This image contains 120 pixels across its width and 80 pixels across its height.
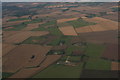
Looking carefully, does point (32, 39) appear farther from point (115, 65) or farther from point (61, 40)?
point (115, 65)

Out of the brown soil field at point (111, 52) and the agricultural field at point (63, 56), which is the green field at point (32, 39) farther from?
the brown soil field at point (111, 52)

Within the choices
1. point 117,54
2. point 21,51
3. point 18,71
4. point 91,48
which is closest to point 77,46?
point 91,48

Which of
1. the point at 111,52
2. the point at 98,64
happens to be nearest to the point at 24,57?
the point at 98,64

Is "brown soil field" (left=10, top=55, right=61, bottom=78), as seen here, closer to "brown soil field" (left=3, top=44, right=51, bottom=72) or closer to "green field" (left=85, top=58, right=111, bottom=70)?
"brown soil field" (left=3, top=44, right=51, bottom=72)

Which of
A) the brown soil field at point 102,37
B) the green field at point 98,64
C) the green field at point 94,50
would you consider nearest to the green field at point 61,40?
the brown soil field at point 102,37

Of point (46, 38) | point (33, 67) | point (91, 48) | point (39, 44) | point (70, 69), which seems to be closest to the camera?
point (70, 69)

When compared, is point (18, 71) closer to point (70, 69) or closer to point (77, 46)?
point (70, 69)
